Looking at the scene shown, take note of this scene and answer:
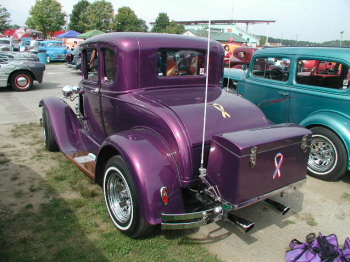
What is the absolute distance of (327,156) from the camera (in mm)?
4410

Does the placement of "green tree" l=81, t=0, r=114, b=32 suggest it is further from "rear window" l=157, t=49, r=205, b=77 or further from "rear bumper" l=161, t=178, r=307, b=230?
"rear bumper" l=161, t=178, r=307, b=230

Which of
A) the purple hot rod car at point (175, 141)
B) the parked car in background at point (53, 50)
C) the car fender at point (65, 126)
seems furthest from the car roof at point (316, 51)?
the parked car in background at point (53, 50)

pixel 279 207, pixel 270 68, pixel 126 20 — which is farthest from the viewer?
pixel 126 20

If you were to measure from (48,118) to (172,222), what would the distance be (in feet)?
10.4

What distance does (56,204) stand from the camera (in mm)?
3486

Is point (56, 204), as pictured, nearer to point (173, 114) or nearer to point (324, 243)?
point (173, 114)

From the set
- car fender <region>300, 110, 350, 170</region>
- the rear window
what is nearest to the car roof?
car fender <region>300, 110, 350, 170</region>

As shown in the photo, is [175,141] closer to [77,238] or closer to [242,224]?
[242,224]

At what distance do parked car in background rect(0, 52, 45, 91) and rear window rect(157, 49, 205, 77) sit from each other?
31.4ft

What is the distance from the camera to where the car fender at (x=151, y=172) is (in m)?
2.49

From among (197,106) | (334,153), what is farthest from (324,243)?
(334,153)

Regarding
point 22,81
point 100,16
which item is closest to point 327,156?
point 22,81

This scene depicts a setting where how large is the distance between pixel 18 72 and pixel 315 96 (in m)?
10.7

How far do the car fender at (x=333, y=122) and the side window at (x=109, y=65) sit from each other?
3130 millimetres
